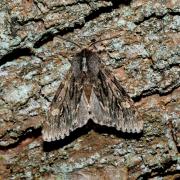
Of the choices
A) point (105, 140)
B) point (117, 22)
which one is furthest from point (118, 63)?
point (105, 140)

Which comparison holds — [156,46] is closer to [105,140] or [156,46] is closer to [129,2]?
[129,2]

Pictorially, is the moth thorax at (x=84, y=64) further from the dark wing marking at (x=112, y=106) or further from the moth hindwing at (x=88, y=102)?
the dark wing marking at (x=112, y=106)

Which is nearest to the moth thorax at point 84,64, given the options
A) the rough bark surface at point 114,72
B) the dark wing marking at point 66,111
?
the dark wing marking at point 66,111

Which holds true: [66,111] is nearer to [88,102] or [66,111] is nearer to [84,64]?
[88,102]

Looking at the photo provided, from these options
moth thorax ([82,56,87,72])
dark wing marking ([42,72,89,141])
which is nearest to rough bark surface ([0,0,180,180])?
dark wing marking ([42,72,89,141])

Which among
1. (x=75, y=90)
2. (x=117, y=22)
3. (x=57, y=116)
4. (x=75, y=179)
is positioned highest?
(x=117, y=22)

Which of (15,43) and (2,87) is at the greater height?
(15,43)

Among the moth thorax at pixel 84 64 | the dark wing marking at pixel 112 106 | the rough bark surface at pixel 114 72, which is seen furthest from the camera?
the moth thorax at pixel 84 64
